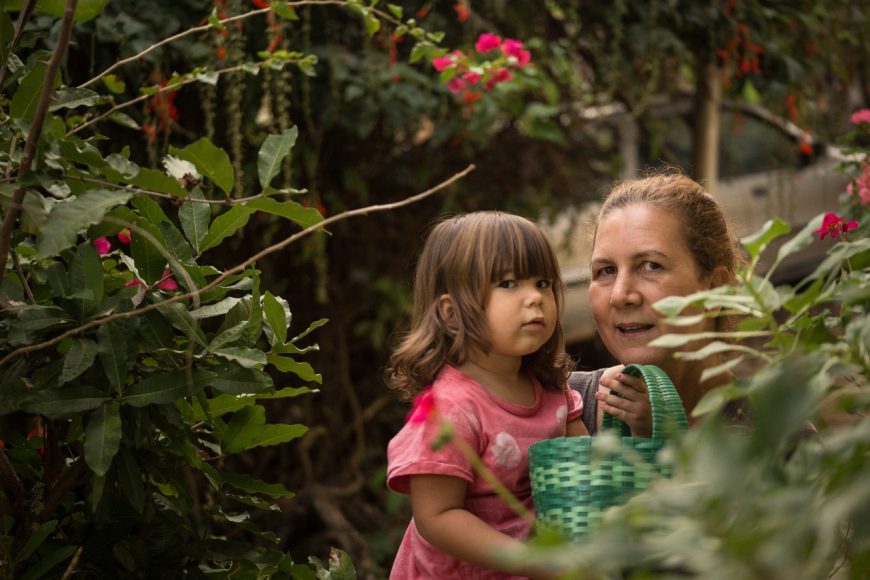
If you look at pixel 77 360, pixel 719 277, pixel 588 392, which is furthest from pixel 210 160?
pixel 719 277

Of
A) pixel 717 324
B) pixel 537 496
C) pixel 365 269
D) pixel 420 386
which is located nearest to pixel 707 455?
pixel 537 496

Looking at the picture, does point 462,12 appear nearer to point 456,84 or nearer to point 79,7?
point 456,84

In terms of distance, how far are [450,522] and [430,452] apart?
12 cm

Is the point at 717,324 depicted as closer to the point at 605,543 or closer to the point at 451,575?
the point at 451,575

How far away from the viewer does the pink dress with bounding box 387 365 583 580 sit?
1.70 m

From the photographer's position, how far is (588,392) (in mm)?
2191

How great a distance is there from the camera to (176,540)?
1.65 m

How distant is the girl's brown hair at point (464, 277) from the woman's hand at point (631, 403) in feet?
0.82

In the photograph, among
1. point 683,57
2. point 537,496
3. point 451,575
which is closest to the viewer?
point 537,496

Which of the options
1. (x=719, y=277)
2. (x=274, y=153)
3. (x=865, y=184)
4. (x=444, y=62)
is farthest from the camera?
(x=444, y=62)

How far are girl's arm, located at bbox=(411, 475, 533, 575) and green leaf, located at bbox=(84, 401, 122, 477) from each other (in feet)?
1.73

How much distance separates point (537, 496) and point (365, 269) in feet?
10.6

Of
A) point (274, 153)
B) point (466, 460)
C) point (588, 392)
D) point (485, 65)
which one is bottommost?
point (588, 392)

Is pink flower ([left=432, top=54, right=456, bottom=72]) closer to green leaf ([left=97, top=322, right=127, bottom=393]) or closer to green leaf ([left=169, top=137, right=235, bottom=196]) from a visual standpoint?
green leaf ([left=169, top=137, right=235, bottom=196])
